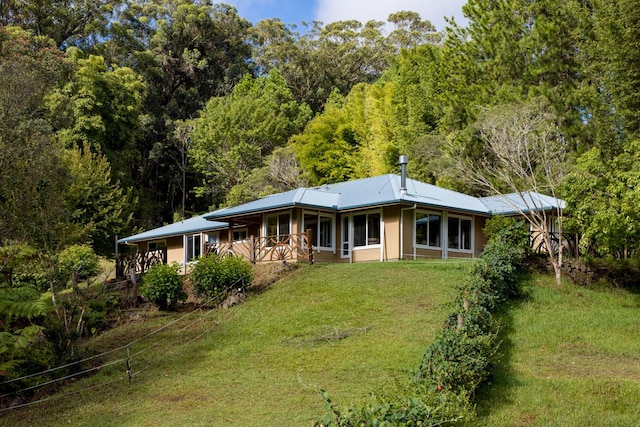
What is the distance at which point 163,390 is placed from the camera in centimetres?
1355

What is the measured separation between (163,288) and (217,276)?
213 cm

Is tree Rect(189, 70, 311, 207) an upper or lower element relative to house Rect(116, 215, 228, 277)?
upper

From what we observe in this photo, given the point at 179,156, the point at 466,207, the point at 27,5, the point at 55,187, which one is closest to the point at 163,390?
the point at 55,187

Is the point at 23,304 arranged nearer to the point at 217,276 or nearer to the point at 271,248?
the point at 217,276

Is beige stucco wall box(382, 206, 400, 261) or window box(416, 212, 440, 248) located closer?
beige stucco wall box(382, 206, 400, 261)

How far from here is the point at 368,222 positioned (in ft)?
86.9

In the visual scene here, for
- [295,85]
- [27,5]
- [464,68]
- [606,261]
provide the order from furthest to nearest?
1. [295,85]
2. [27,5]
3. [464,68]
4. [606,261]

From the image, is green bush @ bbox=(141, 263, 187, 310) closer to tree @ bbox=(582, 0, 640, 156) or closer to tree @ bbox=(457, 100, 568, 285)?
tree @ bbox=(457, 100, 568, 285)

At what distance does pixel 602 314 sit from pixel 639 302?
8.09ft

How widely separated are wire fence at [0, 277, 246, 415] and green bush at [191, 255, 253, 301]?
0.28ft

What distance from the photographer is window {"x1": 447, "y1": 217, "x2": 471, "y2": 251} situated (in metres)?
27.4

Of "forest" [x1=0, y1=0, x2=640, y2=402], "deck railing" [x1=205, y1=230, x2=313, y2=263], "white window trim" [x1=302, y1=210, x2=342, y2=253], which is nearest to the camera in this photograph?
"forest" [x1=0, y1=0, x2=640, y2=402]

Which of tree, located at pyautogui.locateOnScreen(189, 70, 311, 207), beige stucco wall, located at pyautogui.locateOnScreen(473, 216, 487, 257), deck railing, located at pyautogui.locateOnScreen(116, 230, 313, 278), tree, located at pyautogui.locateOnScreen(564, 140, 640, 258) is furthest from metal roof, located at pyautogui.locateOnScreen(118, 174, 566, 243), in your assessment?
tree, located at pyautogui.locateOnScreen(189, 70, 311, 207)

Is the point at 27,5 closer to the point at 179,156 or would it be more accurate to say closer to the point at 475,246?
the point at 179,156
